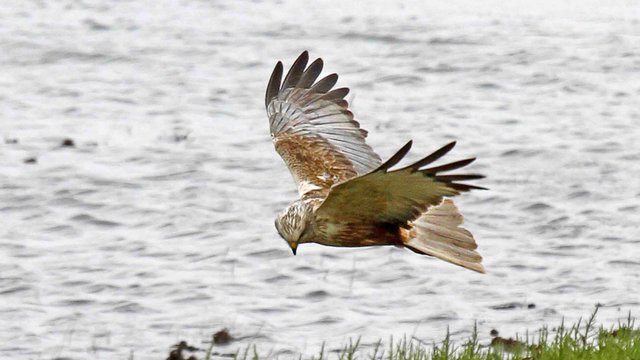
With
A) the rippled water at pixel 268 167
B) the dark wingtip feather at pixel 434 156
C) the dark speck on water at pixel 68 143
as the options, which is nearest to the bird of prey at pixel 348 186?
the dark wingtip feather at pixel 434 156

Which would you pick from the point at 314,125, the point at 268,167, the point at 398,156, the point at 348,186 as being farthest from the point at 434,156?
the point at 268,167

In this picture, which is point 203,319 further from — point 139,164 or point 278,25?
point 278,25

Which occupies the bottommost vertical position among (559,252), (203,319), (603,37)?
(203,319)

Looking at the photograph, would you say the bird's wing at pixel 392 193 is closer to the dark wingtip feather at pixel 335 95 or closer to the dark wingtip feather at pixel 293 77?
the dark wingtip feather at pixel 335 95

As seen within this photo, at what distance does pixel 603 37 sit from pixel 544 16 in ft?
5.42

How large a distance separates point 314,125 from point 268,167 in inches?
218

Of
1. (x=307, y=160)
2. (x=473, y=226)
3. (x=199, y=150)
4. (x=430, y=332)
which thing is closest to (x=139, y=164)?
(x=199, y=150)

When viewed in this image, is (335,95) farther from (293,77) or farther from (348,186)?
(348,186)

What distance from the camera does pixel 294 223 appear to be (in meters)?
7.23

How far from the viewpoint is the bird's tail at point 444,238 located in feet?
23.9

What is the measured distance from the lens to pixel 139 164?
14227 mm

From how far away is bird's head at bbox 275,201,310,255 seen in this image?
283 inches

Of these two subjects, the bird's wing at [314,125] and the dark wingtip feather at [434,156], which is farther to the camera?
the bird's wing at [314,125]

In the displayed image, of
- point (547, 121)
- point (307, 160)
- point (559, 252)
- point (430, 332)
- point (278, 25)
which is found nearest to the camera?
point (307, 160)
